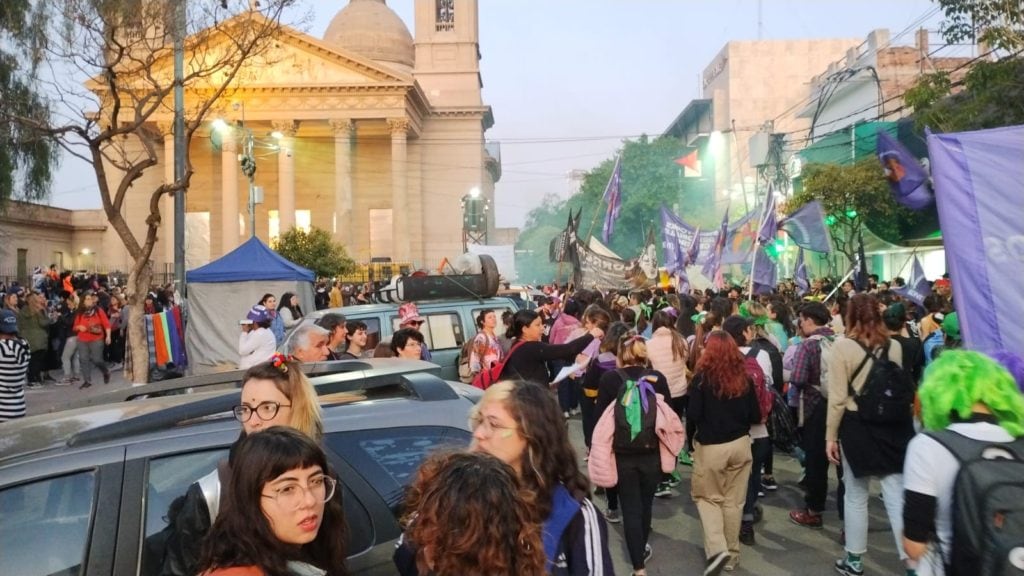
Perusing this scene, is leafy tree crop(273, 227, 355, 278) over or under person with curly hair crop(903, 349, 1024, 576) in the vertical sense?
over

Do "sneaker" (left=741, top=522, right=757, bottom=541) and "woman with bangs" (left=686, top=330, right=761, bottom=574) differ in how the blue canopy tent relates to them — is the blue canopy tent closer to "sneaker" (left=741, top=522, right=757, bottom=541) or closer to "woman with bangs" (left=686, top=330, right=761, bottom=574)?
"sneaker" (left=741, top=522, right=757, bottom=541)

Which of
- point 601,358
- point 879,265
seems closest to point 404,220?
point 879,265

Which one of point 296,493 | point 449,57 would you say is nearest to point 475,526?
point 296,493

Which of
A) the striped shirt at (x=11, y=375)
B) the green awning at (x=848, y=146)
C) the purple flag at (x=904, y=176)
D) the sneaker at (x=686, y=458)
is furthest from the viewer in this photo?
the green awning at (x=848, y=146)

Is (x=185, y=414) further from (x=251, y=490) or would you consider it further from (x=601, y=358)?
(x=601, y=358)

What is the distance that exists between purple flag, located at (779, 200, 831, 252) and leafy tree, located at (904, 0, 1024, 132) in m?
2.42

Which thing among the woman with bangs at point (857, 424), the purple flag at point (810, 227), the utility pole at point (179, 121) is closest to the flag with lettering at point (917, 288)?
the purple flag at point (810, 227)

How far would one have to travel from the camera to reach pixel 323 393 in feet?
12.6

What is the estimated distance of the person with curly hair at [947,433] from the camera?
276 cm

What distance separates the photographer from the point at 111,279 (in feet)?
119

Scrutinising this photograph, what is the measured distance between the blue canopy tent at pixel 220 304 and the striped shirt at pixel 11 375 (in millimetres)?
7488

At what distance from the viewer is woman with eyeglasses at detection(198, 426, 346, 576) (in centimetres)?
208

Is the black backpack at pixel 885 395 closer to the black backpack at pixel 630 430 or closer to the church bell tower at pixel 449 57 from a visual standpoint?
the black backpack at pixel 630 430

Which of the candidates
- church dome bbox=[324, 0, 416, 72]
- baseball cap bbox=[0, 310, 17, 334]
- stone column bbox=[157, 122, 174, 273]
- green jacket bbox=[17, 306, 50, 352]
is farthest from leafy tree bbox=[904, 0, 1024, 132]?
church dome bbox=[324, 0, 416, 72]
